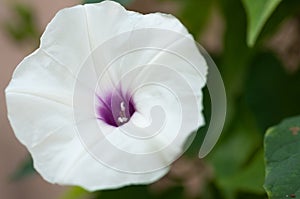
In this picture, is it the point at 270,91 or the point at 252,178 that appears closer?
the point at 252,178

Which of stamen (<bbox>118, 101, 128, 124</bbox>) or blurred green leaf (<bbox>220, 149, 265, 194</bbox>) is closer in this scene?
stamen (<bbox>118, 101, 128, 124</bbox>)

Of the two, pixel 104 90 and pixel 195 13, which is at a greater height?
pixel 104 90

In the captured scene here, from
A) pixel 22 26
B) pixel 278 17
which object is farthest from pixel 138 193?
pixel 22 26

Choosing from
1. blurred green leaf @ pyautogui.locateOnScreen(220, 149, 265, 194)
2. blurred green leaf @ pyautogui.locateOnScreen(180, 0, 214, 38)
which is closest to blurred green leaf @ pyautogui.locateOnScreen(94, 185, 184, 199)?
blurred green leaf @ pyautogui.locateOnScreen(220, 149, 265, 194)

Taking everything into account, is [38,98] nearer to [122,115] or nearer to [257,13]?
[122,115]

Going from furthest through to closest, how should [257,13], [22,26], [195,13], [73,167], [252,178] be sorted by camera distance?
[22,26], [195,13], [252,178], [257,13], [73,167]

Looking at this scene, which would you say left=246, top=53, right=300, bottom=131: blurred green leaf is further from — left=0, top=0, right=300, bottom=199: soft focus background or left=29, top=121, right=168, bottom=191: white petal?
left=29, top=121, right=168, bottom=191: white petal

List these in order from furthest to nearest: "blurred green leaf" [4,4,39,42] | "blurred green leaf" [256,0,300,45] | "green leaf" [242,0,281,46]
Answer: "blurred green leaf" [4,4,39,42]
"blurred green leaf" [256,0,300,45]
"green leaf" [242,0,281,46]

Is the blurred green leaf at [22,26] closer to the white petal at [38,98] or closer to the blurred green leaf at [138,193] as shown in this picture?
the blurred green leaf at [138,193]
